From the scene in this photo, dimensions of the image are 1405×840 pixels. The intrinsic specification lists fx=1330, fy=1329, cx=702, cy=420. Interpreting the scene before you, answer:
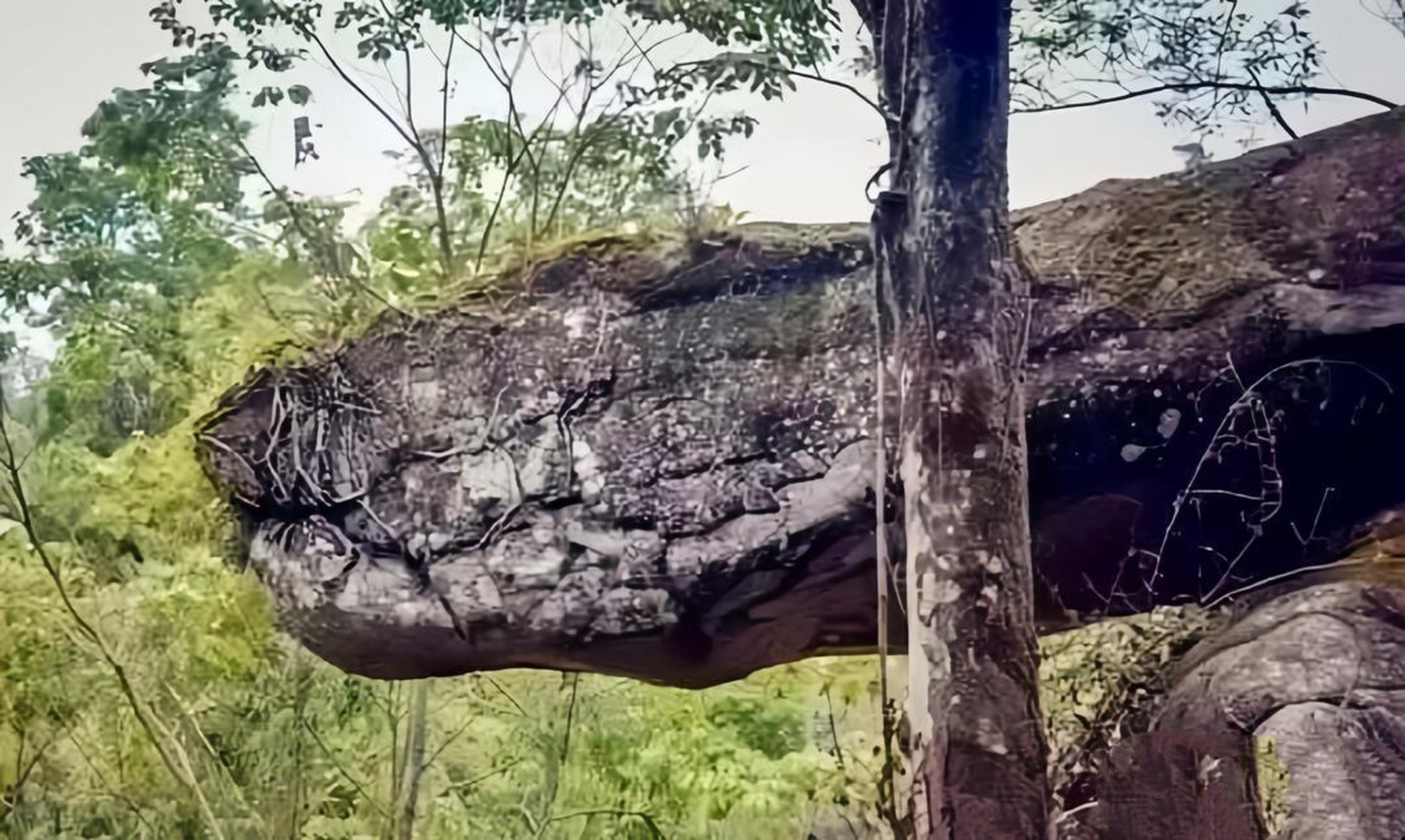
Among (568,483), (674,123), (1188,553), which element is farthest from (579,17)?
(1188,553)

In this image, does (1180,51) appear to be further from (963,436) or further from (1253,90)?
(963,436)

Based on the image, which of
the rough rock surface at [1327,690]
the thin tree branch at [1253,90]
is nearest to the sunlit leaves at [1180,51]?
the thin tree branch at [1253,90]

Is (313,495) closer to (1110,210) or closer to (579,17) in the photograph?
(579,17)

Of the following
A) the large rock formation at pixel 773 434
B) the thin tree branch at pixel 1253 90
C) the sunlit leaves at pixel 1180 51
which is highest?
the sunlit leaves at pixel 1180 51

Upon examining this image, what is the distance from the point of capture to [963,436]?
1.57m

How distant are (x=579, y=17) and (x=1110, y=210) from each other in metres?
0.72

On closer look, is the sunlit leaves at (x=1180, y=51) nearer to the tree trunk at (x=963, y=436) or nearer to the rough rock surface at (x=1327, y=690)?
the tree trunk at (x=963, y=436)

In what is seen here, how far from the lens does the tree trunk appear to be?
5.01ft

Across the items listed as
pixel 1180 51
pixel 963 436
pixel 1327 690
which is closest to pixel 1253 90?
pixel 1180 51

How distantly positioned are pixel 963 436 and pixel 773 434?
24 cm

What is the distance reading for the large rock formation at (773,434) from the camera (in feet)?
5.32

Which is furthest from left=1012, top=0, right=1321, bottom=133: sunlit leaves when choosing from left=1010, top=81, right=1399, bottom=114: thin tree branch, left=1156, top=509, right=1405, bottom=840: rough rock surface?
left=1156, top=509, right=1405, bottom=840: rough rock surface

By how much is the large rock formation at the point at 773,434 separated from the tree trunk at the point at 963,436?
0.05 m

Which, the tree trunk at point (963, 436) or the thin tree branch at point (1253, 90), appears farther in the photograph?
the thin tree branch at point (1253, 90)
